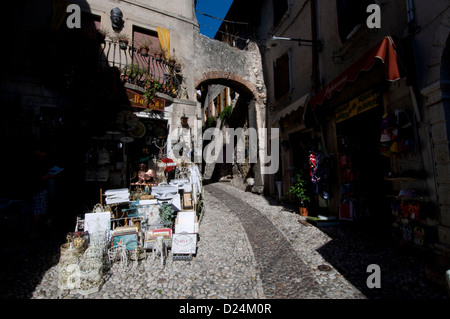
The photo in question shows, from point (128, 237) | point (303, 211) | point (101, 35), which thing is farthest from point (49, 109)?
point (303, 211)

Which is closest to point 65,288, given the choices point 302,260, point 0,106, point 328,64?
point 302,260

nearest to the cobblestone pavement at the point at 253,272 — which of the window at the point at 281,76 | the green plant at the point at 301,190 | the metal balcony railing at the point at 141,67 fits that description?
the green plant at the point at 301,190

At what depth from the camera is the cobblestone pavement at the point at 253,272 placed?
314 centimetres

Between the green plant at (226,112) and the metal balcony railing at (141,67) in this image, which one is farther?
the green plant at (226,112)

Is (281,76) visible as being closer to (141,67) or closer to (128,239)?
(141,67)

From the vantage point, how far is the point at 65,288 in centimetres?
329

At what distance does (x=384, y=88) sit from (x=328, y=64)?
2820mm

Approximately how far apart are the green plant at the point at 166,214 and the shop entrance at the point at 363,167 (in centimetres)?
445

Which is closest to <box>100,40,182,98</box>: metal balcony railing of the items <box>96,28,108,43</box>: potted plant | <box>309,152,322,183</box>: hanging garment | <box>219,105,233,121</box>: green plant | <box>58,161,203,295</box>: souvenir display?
<box>96,28,108,43</box>: potted plant

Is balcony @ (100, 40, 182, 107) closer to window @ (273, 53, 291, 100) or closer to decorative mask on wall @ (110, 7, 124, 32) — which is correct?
decorative mask on wall @ (110, 7, 124, 32)

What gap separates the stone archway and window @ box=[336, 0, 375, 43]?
5.58 m

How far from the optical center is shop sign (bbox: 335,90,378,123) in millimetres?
5345

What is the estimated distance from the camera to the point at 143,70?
7.37 meters

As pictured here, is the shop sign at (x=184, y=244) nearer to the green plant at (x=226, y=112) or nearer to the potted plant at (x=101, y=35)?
the potted plant at (x=101, y=35)
